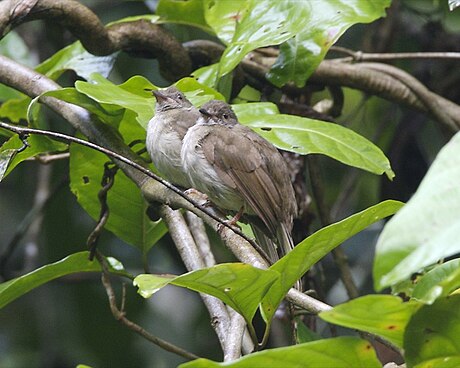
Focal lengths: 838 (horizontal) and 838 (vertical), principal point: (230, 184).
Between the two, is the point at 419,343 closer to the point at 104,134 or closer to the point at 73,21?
the point at 104,134

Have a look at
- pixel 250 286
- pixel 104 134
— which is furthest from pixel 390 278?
pixel 104 134

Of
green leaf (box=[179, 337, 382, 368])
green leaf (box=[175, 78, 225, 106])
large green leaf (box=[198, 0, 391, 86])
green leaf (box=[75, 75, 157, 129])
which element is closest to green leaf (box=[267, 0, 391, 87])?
large green leaf (box=[198, 0, 391, 86])

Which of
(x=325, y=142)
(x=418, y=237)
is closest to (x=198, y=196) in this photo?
(x=325, y=142)

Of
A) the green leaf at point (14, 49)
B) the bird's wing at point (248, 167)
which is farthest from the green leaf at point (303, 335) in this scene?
the green leaf at point (14, 49)

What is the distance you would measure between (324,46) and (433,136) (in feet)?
6.93

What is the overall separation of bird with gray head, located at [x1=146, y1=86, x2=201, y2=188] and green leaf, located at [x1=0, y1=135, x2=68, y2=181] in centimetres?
32

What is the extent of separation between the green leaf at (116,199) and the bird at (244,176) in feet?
0.77

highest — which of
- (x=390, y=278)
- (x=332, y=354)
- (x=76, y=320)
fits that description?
(x=390, y=278)

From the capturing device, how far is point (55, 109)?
9.32ft

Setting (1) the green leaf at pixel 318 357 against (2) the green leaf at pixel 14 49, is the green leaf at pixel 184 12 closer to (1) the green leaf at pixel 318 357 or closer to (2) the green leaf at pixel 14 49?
(2) the green leaf at pixel 14 49

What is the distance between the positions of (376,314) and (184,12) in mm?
2438

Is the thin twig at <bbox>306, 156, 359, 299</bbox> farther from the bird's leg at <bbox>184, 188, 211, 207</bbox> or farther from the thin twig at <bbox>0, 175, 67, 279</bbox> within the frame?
the thin twig at <bbox>0, 175, 67, 279</bbox>

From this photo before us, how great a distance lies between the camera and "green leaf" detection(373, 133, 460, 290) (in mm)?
1086

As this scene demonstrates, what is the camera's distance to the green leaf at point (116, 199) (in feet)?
9.66
